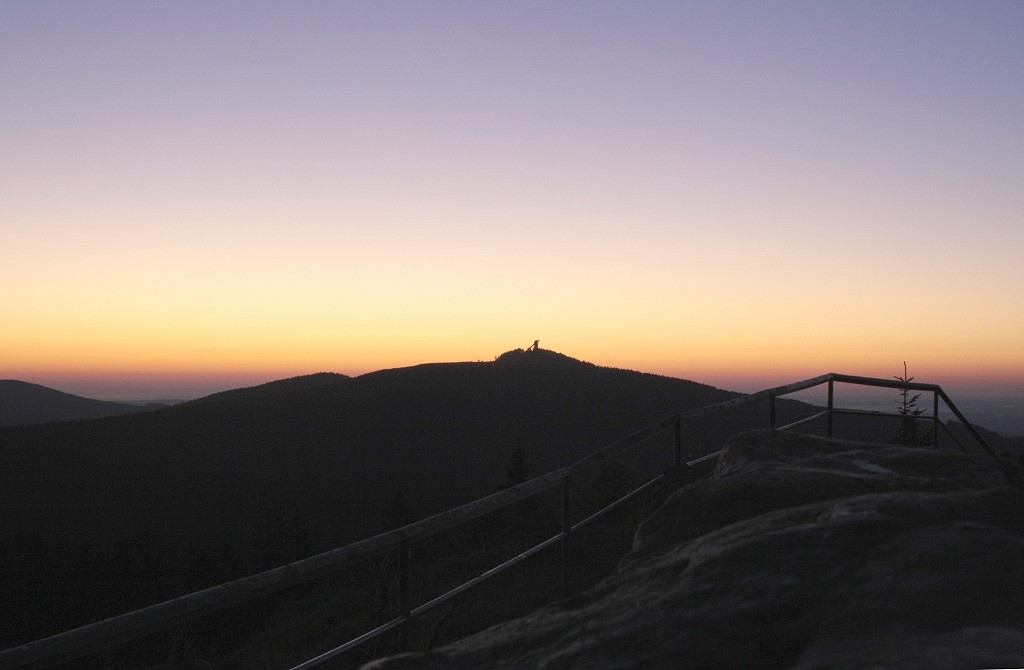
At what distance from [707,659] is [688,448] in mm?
87150

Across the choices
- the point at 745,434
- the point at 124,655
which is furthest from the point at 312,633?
the point at 745,434

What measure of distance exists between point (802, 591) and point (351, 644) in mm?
1883

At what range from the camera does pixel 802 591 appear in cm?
220

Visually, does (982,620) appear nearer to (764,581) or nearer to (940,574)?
(940,574)

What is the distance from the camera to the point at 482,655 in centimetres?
248

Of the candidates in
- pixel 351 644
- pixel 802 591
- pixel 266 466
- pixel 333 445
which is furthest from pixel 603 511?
pixel 333 445

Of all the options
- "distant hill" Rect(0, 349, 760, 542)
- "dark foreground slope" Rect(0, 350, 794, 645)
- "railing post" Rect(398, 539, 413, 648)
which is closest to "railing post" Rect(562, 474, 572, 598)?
"railing post" Rect(398, 539, 413, 648)

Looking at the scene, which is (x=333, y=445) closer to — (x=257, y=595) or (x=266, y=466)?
(x=266, y=466)

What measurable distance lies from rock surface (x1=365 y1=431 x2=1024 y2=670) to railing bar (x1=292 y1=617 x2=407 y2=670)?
2.40 ft

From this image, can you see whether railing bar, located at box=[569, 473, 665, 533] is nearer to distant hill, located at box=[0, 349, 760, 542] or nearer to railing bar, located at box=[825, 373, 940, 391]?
railing bar, located at box=[825, 373, 940, 391]

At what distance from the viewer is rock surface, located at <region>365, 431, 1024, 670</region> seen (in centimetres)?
189

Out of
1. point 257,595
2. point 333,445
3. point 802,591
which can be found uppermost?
point 802,591

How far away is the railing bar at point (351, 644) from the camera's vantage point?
120 inches

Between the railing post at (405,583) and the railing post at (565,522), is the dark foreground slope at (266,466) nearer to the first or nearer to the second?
the railing post at (565,522)
